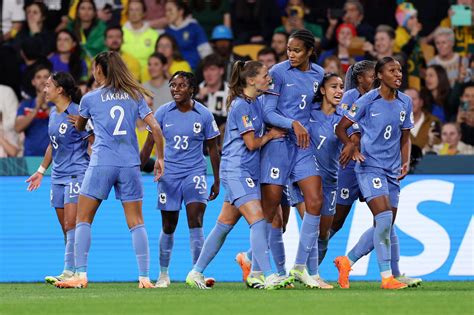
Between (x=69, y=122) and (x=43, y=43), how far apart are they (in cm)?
607

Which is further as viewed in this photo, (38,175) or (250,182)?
(38,175)

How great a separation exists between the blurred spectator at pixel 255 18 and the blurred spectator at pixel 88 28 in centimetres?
201

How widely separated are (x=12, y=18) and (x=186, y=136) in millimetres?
7475

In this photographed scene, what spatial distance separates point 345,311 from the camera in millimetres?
8680

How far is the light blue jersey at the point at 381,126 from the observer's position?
36.7 ft

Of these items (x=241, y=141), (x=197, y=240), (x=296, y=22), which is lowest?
(x=197, y=240)

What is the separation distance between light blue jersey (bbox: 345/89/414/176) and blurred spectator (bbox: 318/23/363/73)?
616 cm

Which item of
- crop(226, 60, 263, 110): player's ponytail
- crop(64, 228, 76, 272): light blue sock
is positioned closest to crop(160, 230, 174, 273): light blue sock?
crop(64, 228, 76, 272): light blue sock

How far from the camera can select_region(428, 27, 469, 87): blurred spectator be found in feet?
57.0

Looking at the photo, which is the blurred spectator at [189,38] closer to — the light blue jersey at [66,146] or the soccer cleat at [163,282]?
the light blue jersey at [66,146]

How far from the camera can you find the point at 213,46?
18.0 meters

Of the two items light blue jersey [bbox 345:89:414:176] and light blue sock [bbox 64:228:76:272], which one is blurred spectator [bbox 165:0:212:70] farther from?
light blue jersey [bbox 345:89:414:176]

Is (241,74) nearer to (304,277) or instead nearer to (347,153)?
(347,153)

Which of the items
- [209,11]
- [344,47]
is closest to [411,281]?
[344,47]
